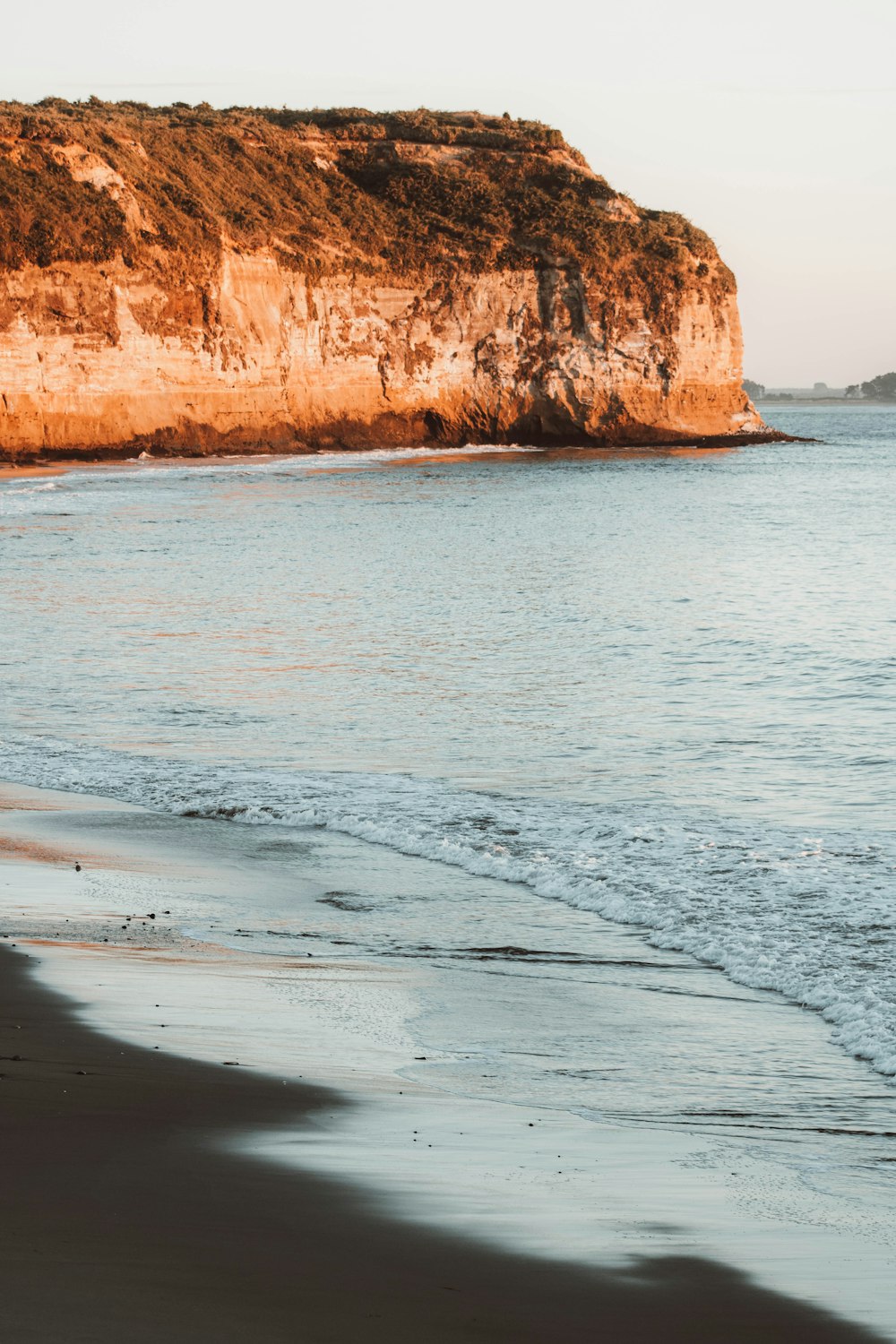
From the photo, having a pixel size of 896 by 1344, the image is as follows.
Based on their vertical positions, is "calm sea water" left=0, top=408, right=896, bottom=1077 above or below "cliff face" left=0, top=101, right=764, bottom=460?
below

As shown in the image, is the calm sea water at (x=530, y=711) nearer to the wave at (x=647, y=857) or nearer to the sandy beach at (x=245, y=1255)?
the wave at (x=647, y=857)

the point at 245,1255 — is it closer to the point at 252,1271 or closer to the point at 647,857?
the point at 252,1271

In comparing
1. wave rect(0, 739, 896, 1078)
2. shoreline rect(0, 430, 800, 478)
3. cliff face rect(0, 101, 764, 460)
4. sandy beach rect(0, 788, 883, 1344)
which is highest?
cliff face rect(0, 101, 764, 460)

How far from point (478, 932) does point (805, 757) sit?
3.83 m

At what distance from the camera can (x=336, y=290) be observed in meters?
56.5

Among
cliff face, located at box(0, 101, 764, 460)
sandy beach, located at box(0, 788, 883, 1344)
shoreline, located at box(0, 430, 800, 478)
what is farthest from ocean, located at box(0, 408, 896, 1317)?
cliff face, located at box(0, 101, 764, 460)

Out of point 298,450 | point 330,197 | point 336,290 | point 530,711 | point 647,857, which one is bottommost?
point 647,857

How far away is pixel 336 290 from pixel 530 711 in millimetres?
48881

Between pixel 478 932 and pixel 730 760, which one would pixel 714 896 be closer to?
pixel 478 932

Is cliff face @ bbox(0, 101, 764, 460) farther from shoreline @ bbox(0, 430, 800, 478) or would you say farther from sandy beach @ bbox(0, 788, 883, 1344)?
sandy beach @ bbox(0, 788, 883, 1344)

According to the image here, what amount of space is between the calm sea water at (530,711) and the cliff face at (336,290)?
22313 millimetres

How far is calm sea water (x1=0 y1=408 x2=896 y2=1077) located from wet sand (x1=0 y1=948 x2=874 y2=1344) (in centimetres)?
179

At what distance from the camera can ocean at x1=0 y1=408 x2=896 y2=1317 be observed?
14.8 feet

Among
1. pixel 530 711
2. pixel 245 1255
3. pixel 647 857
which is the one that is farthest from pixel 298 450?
pixel 245 1255
